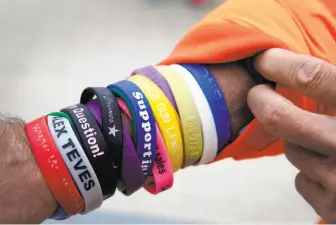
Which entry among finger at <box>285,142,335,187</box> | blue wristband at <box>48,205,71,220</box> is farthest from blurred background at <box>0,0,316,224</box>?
finger at <box>285,142,335,187</box>

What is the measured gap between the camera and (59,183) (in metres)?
0.48

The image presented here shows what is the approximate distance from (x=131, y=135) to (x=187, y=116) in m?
0.06

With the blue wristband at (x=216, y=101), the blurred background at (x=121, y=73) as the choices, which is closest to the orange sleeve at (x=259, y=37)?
the blue wristband at (x=216, y=101)

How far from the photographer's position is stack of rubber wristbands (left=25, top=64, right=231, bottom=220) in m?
0.49

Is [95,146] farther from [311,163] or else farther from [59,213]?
[311,163]

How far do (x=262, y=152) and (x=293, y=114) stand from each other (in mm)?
160

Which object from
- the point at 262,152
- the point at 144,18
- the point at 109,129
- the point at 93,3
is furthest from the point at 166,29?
the point at 109,129

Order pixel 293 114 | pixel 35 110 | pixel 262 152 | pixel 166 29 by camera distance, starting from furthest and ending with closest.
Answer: pixel 166 29 → pixel 35 110 → pixel 262 152 → pixel 293 114

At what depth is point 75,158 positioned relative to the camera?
1.60ft

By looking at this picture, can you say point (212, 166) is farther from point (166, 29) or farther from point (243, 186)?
point (166, 29)

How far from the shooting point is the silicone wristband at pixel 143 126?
508 mm

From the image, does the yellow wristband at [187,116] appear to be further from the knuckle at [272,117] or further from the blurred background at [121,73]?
the blurred background at [121,73]

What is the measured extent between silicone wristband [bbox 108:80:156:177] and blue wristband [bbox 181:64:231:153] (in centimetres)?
7

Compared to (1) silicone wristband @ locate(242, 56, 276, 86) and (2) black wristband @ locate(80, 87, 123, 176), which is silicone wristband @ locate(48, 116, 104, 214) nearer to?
(2) black wristband @ locate(80, 87, 123, 176)
